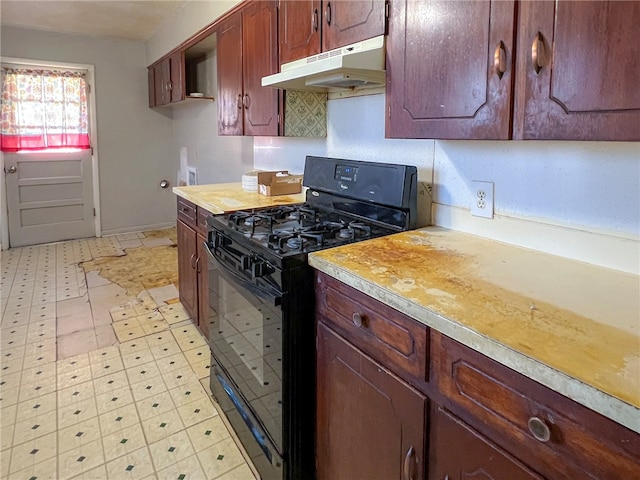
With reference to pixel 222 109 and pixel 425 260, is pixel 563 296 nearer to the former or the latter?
pixel 425 260

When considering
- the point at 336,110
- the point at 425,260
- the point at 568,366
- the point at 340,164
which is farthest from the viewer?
the point at 336,110

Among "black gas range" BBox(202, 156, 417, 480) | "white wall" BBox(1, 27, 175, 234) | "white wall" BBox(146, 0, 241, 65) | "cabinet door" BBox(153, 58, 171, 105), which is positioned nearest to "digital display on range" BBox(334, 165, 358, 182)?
"black gas range" BBox(202, 156, 417, 480)

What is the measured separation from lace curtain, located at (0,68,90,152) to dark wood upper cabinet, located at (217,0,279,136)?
2900mm

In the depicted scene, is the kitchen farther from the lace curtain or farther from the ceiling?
the lace curtain

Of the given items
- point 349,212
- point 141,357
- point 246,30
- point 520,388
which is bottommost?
point 141,357

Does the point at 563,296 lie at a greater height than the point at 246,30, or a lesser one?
lesser

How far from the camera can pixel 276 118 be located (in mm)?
2352

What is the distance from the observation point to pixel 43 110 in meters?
4.77

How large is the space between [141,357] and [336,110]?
1783 millimetres

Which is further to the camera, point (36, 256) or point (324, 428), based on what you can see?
point (36, 256)

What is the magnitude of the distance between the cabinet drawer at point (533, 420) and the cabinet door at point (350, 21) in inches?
44.1

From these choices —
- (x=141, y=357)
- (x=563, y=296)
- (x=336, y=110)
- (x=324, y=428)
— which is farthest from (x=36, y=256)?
(x=563, y=296)

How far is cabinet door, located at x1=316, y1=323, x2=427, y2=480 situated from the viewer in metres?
1.10

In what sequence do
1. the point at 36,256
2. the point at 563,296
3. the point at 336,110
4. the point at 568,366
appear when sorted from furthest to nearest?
the point at 36,256 → the point at 336,110 → the point at 563,296 → the point at 568,366
